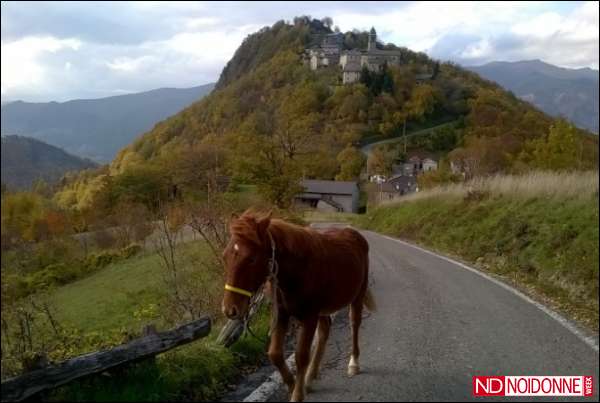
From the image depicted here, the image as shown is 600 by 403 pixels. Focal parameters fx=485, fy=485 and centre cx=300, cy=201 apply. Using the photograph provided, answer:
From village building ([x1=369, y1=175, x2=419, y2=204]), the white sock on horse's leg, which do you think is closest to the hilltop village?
village building ([x1=369, y1=175, x2=419, y2=204])

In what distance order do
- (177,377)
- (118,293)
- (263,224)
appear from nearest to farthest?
(263,224) → (177,377) → (118,293)

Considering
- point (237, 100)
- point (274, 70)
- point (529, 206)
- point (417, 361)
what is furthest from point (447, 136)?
point (417, 361)

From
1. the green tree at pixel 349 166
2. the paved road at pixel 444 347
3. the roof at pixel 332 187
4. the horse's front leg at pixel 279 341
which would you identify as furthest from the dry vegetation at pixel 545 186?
the green tree at pixel 349 166

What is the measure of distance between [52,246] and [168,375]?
2368 millimetres

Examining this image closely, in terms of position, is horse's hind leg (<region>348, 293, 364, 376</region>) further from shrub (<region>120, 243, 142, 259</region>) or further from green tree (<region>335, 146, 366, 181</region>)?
green tree (<region>335, 146, 366, 181</region>)

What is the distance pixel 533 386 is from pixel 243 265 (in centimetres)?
302

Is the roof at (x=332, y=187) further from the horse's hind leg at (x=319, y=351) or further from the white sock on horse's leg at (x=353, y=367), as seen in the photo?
the horse's hind leg at (x=319, y=351)

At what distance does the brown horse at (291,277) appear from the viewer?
11.7 feet

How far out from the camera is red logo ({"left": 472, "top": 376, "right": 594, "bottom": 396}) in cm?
441

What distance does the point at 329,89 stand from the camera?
121m

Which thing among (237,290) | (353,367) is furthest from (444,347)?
(237,290)

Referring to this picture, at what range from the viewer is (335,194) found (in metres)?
70.3

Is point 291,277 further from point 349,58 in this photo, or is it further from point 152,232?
point 349,58

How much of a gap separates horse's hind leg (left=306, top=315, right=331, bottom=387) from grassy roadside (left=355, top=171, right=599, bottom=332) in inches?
155
